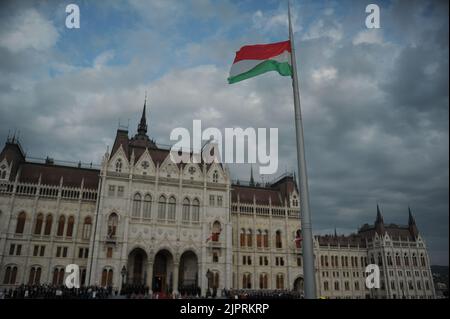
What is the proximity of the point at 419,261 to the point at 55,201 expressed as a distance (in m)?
78.6

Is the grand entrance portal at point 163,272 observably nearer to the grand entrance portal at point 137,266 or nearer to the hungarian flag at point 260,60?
the grand entrance portal at point 137,266

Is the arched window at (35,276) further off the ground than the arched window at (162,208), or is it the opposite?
the arched window at (162,208)

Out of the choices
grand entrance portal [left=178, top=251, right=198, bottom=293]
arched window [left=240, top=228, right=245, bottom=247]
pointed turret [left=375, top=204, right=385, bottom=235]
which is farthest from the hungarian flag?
pointed turret [left=375, top=204, right=385, bottom=235]

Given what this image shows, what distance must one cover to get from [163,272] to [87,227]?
12.9 m

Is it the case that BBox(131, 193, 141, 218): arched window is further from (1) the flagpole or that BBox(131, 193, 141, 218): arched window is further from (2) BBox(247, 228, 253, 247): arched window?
(1) the flagpole

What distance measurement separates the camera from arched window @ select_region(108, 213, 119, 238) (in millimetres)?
47584

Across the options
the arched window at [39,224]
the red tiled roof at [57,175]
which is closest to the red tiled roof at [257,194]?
the red tiled roof at [57,175]

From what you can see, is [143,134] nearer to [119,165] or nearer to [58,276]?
[119,165]

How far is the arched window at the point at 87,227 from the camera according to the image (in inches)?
1980

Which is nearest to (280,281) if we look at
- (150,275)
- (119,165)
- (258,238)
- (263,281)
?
(263,281)

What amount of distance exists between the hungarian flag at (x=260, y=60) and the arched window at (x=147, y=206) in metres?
37.2

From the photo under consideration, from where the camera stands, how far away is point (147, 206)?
5078cm
